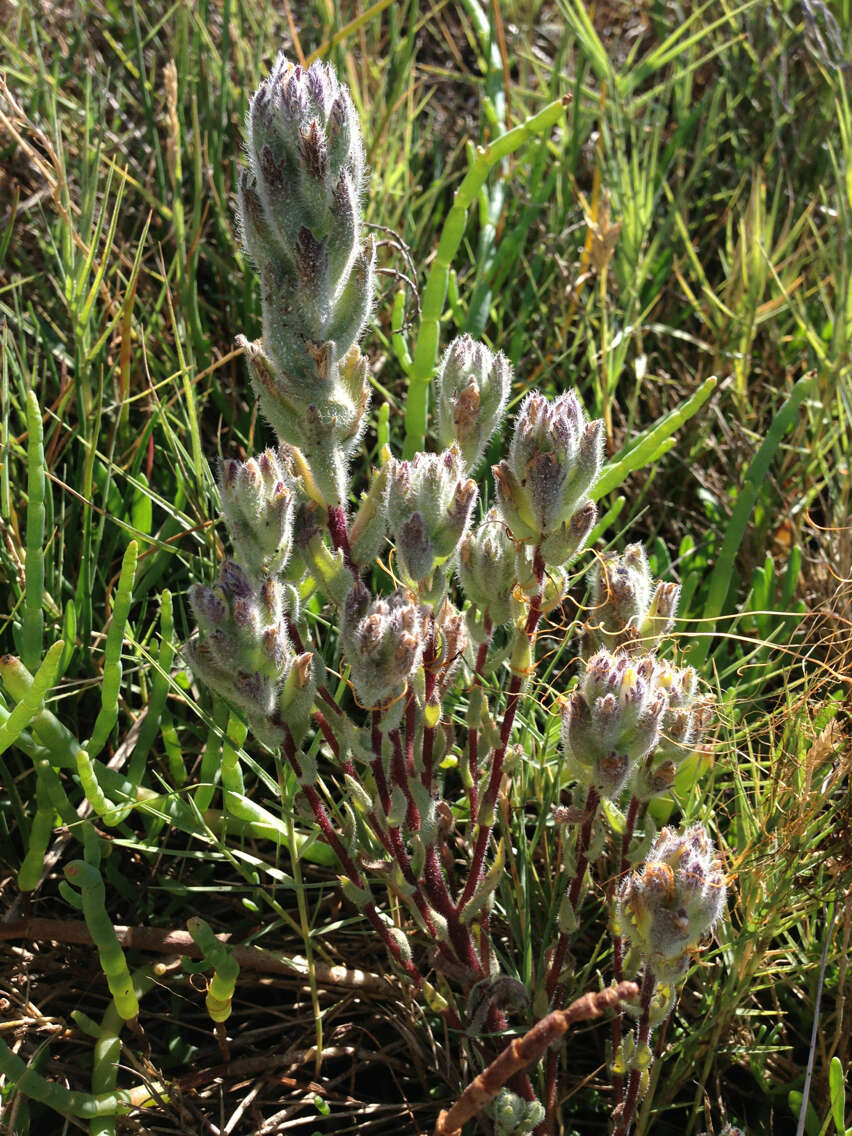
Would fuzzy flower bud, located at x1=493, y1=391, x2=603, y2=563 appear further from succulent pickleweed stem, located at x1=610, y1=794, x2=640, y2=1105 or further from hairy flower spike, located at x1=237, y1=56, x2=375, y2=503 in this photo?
succulent pickleweed stem, located at x1=610, y1=794, x2=640, y2=1105

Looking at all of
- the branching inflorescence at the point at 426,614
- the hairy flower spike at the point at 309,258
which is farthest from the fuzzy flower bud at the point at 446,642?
the hairy flower spike at the point at 309,258

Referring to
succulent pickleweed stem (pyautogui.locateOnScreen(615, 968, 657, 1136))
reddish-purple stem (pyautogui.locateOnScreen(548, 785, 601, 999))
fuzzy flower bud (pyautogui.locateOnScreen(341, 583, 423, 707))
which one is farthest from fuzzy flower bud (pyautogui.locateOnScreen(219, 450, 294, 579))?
succulent pickleweed stem (pyautogui.locateOnScreen(615, 968, 657, 1136))

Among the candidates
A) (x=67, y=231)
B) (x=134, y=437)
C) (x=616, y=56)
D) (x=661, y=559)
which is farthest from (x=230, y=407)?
(x=616, y=56)

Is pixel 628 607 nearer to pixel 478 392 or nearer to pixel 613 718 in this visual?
pixel 613 718

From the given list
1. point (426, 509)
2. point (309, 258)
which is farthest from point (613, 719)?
point (309, 258)

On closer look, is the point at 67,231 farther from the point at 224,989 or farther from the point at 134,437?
the point at 224,989

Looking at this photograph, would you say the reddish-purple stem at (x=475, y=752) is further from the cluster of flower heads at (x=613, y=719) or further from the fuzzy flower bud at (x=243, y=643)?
the fuzzy flower bud at (x=243, y=643)
